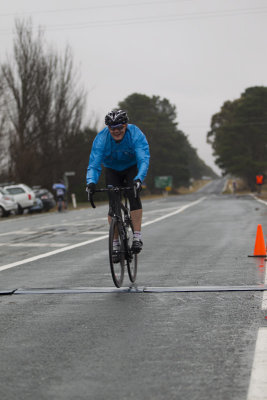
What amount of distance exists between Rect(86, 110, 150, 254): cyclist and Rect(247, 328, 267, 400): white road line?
276cm

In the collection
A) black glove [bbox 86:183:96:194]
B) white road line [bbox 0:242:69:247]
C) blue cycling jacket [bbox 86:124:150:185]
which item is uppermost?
blue cycling jacket [bbox 86:124:150:185]

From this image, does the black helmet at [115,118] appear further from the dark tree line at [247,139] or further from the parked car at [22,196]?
the dark tree line at [247,139]

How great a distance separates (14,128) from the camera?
47.1m

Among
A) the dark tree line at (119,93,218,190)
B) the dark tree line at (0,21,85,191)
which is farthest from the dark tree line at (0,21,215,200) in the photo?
the dark tree line at (119,93,218,190)

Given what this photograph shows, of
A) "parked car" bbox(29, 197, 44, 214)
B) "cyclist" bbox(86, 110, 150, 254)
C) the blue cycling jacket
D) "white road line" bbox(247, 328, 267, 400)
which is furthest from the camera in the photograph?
"parked car" bbox(29, 197, 44, 214)

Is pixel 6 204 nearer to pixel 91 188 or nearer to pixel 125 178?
pixel 125 178

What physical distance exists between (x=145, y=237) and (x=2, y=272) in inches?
230

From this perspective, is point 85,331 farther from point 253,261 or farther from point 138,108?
point 138,108

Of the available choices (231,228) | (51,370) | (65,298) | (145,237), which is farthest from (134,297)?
(231,228)

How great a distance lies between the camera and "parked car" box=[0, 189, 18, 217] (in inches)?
1168

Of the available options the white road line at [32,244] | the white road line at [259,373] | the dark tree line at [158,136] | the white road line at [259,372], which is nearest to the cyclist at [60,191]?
the white road line at [32,244]

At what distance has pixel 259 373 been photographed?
12.8 ft

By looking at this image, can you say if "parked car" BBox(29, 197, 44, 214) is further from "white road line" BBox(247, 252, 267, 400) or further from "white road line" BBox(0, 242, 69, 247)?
"white road line" BBox(247, 252, 267, 400)

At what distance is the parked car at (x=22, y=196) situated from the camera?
31734 mm
